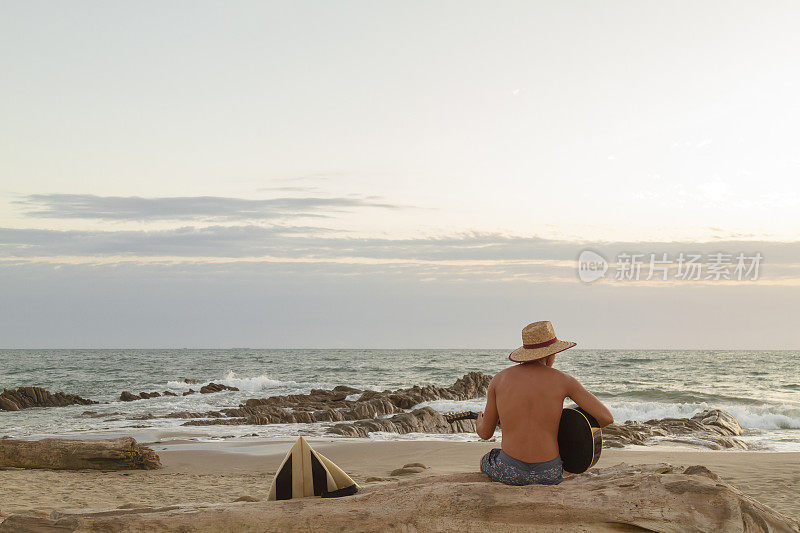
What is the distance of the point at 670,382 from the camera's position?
34062 mm

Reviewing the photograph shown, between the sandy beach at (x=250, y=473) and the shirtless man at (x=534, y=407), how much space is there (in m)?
1.26

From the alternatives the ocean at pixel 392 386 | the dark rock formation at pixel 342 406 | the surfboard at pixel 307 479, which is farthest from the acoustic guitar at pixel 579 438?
the dark rock formation at pixel 342 406

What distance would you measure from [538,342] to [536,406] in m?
0.50

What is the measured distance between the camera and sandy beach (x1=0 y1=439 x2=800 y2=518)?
775cm

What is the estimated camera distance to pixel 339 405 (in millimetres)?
20531

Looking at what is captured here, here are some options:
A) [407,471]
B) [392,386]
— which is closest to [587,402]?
[407,471]

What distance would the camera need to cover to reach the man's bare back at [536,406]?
4.55 meters

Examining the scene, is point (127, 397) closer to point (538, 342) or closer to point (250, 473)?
point (250, 473)

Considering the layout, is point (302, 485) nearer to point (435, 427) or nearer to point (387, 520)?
point (387, 520)

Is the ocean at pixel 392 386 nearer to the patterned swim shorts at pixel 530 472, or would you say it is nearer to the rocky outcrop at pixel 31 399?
the rocky outcrop at pixel 31 399

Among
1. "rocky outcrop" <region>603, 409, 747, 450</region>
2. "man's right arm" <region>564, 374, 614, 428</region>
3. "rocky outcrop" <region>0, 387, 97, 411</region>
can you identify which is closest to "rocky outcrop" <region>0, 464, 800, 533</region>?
"man's right arm" <region>564, 374, 614, 428</region>

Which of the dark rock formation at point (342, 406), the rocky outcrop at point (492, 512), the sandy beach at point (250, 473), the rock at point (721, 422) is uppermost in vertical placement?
the rocky outcrop at point (492, 512)

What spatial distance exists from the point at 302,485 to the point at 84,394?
2755cm

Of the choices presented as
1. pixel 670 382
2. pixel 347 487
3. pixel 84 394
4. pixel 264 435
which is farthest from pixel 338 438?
pixel 670 382
